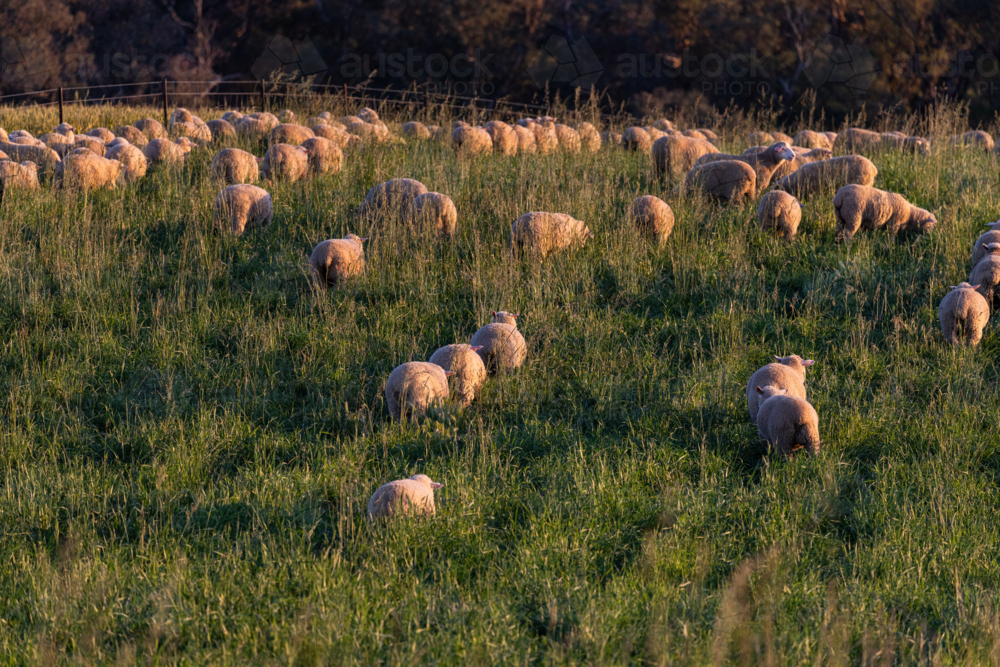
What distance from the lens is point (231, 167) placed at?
9773 millimetres

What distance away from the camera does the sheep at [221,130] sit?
1277 cm

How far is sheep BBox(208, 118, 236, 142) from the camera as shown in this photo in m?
12.8

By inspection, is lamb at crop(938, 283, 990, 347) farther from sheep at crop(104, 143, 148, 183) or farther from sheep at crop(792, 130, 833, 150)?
sheep at crop(104, 143, 148, 183)

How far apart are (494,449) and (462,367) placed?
73cm

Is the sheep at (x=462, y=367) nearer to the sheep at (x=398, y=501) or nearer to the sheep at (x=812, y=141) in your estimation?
the sheep at (x=398, y=501)

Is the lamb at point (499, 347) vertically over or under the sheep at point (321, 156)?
under

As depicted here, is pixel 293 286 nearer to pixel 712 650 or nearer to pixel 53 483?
pixel 53 483

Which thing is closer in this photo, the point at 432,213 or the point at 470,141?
the point at 432,213

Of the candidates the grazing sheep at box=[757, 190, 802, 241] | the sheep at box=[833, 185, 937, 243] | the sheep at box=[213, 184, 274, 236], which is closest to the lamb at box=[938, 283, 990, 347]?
the sheep at box=[833, 185, 937, 243]

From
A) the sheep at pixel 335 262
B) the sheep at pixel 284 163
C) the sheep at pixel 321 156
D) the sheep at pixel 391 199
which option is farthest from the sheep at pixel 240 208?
the sheep at pixel 321 156

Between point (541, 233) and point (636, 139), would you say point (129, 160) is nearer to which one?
point (541, 233)

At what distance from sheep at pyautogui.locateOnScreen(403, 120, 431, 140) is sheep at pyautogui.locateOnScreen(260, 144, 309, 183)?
3.34 m

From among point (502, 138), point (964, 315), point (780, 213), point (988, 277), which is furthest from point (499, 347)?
point (502, 138)

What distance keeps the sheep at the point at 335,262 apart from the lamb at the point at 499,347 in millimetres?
1790
